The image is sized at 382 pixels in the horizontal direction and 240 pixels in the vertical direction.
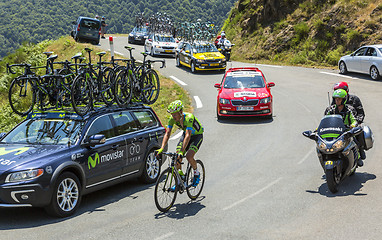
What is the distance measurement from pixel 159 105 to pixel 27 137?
13241mm

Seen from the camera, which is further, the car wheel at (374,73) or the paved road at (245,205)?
the car wheel at (374,73)

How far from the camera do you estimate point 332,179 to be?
31.5ft

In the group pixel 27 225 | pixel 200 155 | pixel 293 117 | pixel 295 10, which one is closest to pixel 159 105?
pixel 293 117

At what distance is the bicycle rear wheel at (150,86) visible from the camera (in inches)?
513

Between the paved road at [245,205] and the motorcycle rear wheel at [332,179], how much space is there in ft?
0.50

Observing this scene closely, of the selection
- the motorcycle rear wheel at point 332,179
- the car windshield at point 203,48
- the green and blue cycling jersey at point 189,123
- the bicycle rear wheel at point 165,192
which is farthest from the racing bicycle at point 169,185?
the car windshield at point 203,48

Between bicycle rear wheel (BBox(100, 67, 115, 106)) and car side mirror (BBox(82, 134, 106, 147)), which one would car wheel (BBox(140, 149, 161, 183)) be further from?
car side mirror (BBox(82, 134, 106, 147))

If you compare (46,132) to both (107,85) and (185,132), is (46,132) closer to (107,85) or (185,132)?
(107,85)

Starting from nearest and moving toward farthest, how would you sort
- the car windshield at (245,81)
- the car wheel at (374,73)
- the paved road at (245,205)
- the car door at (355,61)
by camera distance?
1. the paved road at (245,205)
2. the car windshield at (245,81)
3. the car wheel at (374,73)
4. the car door at (355,61)

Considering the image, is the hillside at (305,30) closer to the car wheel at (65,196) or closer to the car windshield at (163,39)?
the car windshield at (163,39)

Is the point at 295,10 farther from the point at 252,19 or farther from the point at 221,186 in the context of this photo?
the point at 221,186

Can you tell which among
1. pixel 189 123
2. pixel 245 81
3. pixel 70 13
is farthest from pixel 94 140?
pixel 70 13

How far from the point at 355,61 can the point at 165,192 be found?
20638 millimetres

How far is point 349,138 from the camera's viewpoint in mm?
9961
